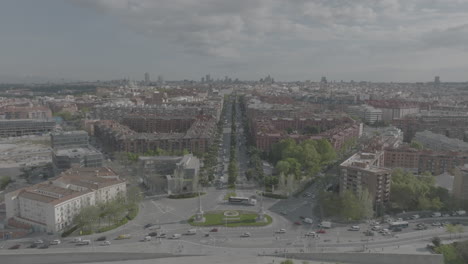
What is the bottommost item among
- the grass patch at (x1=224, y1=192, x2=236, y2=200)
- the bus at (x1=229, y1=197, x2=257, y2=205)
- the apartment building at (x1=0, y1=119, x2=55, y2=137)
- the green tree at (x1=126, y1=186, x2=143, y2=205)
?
the grass patch at (x1=224, y1=192, x2=236, y2=200)

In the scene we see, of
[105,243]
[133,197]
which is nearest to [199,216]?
[133,197]

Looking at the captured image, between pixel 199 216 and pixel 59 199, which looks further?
pixel 199 216

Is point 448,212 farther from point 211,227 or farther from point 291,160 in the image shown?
point 211,227

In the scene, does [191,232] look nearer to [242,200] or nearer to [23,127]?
[242,200]

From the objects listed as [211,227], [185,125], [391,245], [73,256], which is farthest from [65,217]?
[185,125]

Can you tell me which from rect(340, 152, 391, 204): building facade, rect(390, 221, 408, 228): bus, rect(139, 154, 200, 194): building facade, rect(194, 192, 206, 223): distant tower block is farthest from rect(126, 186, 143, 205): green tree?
rect(390, 221, 408, 228): bus

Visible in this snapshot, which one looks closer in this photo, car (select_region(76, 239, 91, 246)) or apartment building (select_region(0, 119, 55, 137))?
car (select_region(76, 239, 91, 246))

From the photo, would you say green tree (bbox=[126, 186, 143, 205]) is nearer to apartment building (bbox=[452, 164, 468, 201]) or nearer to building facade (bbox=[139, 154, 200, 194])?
building facade (bbox=[139, 154, 200, 194])
